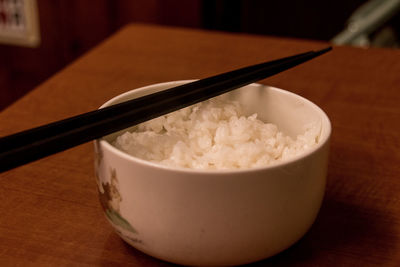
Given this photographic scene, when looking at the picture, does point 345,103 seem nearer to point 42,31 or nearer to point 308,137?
point 308,137

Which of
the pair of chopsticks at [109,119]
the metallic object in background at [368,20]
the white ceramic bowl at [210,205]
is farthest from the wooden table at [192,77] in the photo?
the metallic object in background at [368,20]

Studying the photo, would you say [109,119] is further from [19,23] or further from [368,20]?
[19,23]

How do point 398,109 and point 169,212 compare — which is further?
point 398,109

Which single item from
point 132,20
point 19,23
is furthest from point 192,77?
point 19,23

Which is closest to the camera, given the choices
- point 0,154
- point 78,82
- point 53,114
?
point 0,154

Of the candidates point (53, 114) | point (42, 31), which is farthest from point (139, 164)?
point (42, 31)
